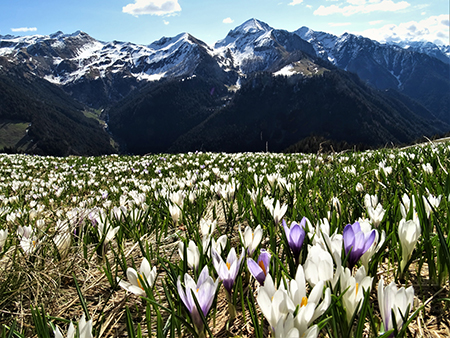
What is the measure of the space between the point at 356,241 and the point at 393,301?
1.16 feet

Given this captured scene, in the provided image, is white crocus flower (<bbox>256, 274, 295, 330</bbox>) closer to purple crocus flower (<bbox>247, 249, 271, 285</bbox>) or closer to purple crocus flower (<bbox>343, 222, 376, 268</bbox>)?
purple crocus flower (<bbox>247, 249, 271, 285</bbox>)

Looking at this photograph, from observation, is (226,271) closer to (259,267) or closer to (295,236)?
(259,267)

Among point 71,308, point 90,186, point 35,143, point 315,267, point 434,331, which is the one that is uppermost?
point 35,143

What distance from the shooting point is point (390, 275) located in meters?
1.67

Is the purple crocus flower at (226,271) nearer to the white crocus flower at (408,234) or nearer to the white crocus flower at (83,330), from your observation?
the white crocus flower at (83,330)

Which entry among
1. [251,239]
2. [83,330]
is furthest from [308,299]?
[83,330]

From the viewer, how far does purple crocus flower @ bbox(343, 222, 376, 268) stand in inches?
49.4

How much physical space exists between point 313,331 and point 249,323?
629mm

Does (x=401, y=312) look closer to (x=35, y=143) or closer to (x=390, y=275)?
(x=390, y=275)

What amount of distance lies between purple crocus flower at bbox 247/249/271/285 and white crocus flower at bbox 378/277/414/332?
0.43 metres

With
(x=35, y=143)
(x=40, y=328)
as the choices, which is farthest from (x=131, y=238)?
(x=35, y=143)

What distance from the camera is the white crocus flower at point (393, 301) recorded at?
935mm

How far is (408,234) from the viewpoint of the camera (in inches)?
54.5

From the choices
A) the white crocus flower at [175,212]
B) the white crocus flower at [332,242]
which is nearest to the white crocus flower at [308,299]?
the white crocus flower at [332,242]
